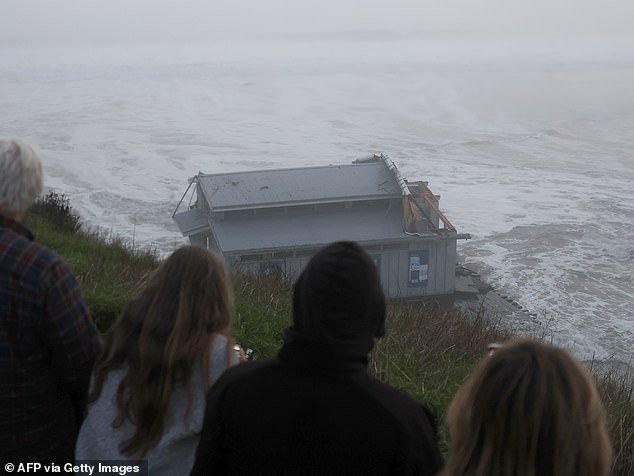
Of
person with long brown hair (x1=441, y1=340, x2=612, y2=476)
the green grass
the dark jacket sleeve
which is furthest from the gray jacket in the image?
the green grass

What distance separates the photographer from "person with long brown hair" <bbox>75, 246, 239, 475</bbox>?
2219 millimetres

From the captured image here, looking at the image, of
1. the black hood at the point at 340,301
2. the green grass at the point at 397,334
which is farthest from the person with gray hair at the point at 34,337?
the green grass at the point at 397,334

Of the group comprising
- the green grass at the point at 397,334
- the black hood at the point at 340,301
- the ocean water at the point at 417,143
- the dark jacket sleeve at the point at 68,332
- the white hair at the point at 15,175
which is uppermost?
the white hair at the point at 15,175

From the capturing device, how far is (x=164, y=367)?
2217 mm

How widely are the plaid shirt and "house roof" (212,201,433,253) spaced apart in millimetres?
10856

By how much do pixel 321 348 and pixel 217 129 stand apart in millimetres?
35349

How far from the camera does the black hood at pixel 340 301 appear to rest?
5.98 feet

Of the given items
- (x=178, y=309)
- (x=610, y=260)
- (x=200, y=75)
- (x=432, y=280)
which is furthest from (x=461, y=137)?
(x=178, y=309)

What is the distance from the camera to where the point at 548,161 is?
3159 cm

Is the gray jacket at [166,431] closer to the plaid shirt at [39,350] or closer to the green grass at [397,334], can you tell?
the plaid shirt at [39,350]

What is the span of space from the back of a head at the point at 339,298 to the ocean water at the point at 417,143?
9399mm

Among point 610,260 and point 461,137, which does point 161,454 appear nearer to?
point 610,260

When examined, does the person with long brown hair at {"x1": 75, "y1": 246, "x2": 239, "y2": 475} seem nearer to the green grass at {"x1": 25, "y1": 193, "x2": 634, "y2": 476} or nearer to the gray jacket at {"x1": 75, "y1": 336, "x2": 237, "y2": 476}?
the gray jacket at {"x1": 75, "y1": 336, "x2": 237, "y2": 476}

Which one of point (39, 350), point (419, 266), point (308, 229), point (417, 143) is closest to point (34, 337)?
point (39, 350)
